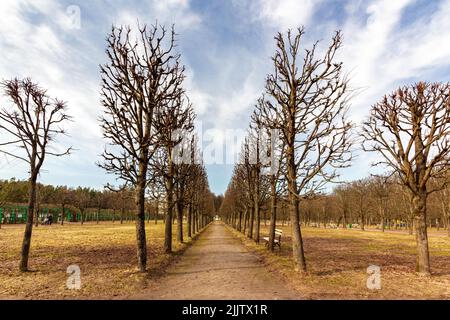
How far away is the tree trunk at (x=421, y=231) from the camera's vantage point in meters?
10.0

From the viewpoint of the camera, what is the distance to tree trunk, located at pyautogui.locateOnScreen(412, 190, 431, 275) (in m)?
10.0

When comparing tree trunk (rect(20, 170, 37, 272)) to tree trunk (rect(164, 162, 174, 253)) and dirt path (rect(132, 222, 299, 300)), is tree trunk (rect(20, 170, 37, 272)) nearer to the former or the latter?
dirt path (rect(132, 222, 299, 300))

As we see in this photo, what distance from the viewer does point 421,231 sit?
10.1 metres

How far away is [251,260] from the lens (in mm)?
13586

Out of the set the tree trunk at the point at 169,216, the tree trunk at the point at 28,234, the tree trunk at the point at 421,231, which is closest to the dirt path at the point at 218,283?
the tree trunk at the point at 169,216

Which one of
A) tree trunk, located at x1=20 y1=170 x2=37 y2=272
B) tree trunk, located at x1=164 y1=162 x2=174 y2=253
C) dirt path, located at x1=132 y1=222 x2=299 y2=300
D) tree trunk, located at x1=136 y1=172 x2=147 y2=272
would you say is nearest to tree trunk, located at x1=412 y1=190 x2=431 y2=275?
dirt path, located at x1=132 y1=222 x2=299 y2=300

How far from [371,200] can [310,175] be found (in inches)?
2046

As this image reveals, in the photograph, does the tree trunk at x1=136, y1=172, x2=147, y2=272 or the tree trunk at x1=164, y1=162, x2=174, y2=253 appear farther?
the tree trunk at x1=164, y1=162, x2=174, y2=253

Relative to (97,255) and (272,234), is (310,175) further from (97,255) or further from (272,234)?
(97,255)

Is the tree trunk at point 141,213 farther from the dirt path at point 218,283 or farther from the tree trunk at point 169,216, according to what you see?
the tree trunk at point 169,216

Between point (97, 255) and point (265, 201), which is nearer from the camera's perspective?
point (97, 255)

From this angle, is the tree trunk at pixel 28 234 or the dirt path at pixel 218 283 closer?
the dirt path at pixel 218 283

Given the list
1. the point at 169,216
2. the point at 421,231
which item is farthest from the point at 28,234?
the point at 421,231
